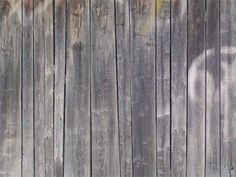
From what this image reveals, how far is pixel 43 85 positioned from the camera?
110 inches

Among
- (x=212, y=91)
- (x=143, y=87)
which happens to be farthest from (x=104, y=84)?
(x=212, y=91)

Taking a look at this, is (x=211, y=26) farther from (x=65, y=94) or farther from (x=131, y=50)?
(x=65, y=94)

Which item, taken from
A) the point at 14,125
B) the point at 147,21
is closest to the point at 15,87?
the point at 14,125

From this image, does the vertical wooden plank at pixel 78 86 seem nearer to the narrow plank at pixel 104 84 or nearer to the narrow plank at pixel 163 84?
the narrow plank at pixel 104 84

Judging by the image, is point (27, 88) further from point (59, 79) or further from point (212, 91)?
point (212, 91)

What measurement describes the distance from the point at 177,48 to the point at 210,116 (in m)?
0.55

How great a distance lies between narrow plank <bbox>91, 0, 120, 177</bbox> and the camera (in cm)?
276

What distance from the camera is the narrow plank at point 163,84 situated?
108 inches

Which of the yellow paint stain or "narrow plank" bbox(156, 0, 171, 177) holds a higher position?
the yellow paint stain

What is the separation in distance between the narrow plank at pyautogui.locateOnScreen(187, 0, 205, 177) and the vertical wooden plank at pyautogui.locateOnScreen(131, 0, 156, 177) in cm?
27

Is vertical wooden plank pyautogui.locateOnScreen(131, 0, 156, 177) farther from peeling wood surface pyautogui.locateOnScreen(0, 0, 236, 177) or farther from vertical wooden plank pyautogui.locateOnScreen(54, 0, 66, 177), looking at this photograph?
vertical wooden plank pyautogui.locateOnScreen(54, 0, 66, 177)

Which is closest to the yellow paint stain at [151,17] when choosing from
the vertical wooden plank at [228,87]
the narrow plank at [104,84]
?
the narrow plank at [104,84]

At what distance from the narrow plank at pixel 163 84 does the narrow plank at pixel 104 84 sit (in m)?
0.31

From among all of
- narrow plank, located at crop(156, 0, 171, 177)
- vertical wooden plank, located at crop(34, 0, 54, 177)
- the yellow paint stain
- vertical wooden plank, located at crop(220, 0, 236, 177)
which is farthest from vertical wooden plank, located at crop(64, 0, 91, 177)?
vertical wooden plank, located at crop(220, 0, 236, 177)
